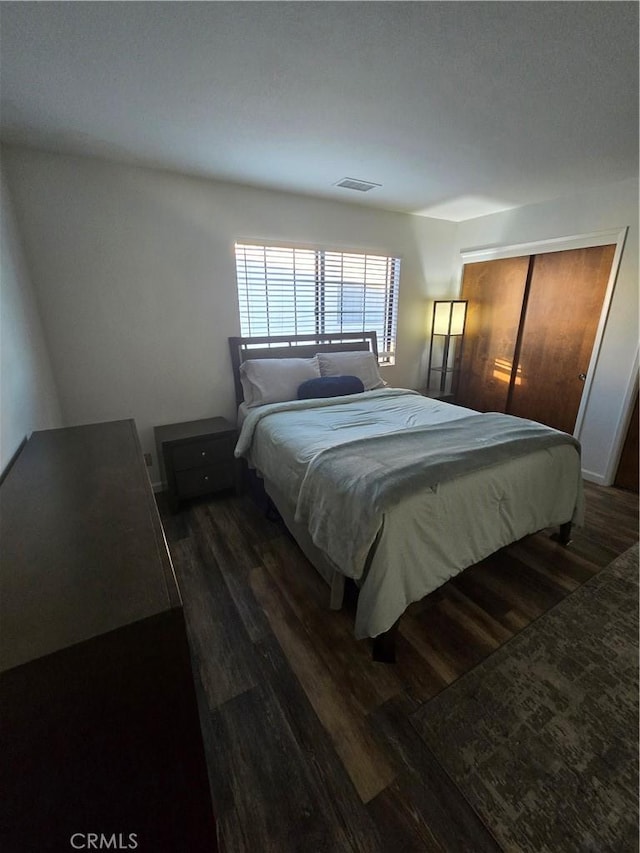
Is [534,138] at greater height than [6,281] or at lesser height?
greater

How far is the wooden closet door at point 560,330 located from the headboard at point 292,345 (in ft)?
5.18

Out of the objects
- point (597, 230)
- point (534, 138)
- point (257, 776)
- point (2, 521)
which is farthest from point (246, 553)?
point (597, 230)

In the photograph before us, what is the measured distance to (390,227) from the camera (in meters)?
3.55

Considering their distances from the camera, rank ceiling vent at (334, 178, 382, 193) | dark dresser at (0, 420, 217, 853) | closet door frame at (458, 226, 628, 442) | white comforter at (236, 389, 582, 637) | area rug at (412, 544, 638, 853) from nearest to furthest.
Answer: dark dresser at (0, 420, 217, 853) → area rug at (412, 544, 638, 853) → white comforter at (236, 389, 582, 637) → ceiling vent at (334, 178, 382, 193) → closet door frame at (458, 226, 628, 442)

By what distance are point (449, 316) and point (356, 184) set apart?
70.5 inches

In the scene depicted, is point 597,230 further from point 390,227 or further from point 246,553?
point 246,553

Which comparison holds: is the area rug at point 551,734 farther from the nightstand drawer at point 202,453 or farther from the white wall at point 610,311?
the nightstand drawer at point 202,453

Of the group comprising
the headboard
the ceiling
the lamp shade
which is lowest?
the headboard

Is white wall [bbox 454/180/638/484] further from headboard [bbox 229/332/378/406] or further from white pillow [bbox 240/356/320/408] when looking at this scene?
white pillow [bbox 240/356/320/408]

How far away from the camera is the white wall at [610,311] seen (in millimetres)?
2730

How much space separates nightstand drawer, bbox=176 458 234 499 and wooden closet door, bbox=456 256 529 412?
9.76ft

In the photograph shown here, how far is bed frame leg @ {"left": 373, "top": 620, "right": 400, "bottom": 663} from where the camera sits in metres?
1.46

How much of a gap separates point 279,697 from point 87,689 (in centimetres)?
98

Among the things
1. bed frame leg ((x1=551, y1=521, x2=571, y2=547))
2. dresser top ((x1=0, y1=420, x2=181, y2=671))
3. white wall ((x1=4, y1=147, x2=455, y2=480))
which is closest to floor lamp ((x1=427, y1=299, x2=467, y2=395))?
white wall ((x1=4, y1=147, x2=455, y2=480))
